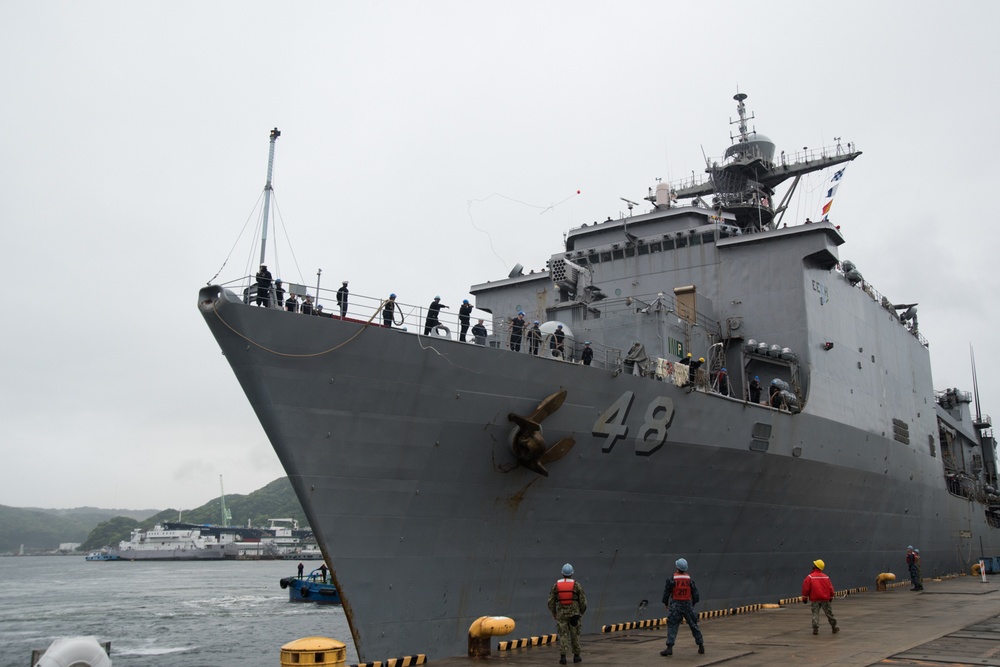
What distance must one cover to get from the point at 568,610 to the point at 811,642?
138 inches

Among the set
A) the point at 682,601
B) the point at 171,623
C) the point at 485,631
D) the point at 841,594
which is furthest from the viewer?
the point at 171,623

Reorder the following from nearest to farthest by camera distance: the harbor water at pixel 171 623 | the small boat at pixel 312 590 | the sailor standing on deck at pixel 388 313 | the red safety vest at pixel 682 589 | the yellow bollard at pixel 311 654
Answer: the yellow bollard at pixel 311 654
the red safety vest at pixel 682 589
the sailor standing on deck at pixel 388 313
the harbor water at pixel 171 623
the small boat at pixel 312 590

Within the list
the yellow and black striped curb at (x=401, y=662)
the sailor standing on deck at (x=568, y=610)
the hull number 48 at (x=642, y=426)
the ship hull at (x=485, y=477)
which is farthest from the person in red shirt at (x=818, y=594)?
the yellow and black striped curb at (x=401, y=662)

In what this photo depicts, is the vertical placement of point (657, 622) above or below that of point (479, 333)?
below

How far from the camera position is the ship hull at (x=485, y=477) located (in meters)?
8.69

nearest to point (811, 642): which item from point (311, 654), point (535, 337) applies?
point (535, 337)

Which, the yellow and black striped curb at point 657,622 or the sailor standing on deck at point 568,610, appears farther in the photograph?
the yellow and black striped curb at point 657,622

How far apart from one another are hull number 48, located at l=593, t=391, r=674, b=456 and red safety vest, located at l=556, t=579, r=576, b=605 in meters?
3.10

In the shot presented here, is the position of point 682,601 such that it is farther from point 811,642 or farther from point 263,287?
point 263,287

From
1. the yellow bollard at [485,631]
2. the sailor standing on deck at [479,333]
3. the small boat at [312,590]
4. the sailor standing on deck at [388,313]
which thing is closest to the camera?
the yellow bollard at [485,631]

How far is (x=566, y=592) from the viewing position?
795cm

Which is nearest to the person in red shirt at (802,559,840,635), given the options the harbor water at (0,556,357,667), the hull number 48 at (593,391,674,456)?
the hull number 48 at (593,391,674,456)

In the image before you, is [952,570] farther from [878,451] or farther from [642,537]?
[642,537]

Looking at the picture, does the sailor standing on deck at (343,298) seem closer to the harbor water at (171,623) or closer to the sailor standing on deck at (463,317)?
the sailor standing on deck at (463,317)
